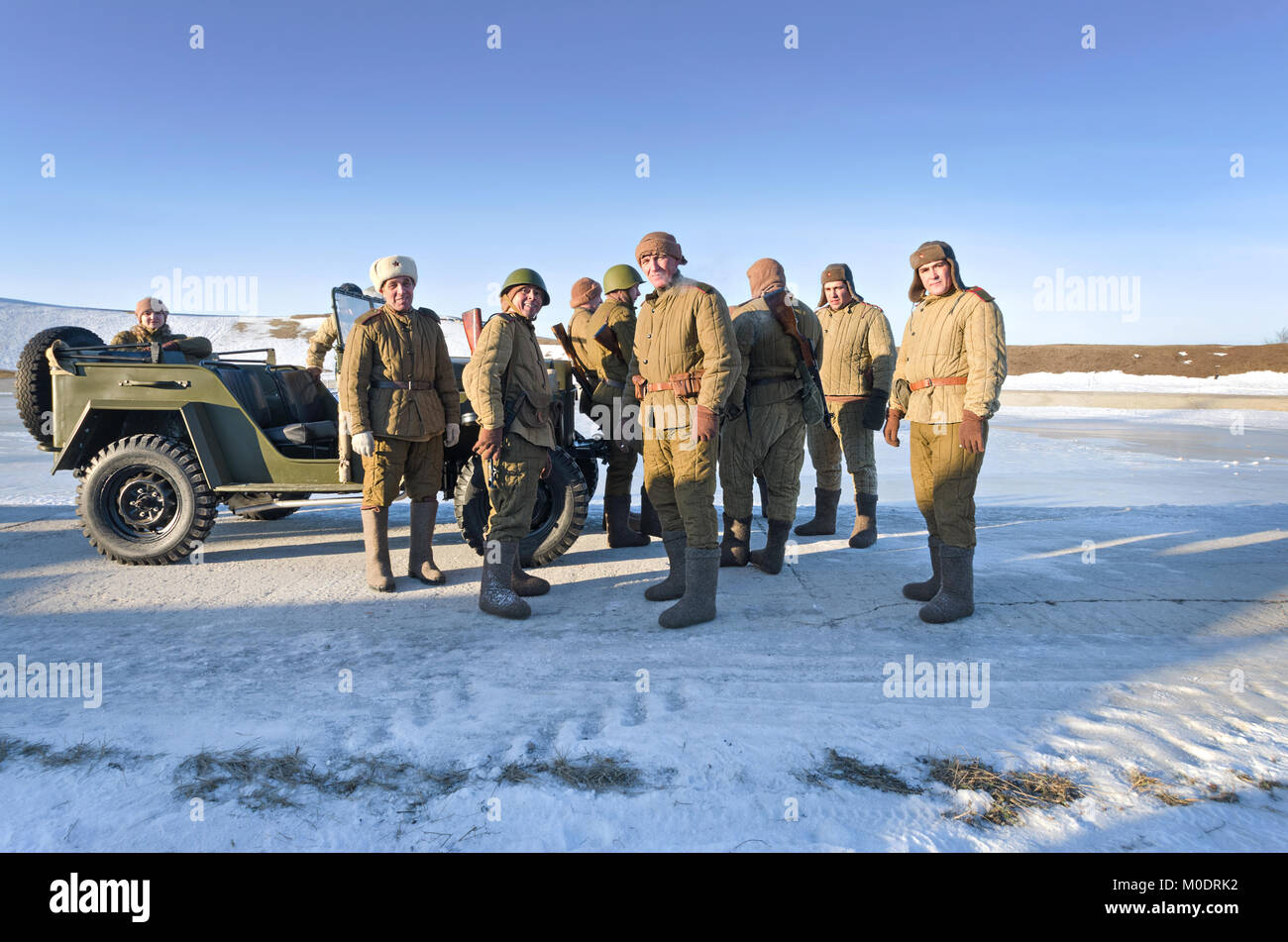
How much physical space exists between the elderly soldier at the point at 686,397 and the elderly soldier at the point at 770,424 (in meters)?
0.71

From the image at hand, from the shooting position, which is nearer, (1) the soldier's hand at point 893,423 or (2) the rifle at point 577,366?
(1) the soldier's hand at point 893,423

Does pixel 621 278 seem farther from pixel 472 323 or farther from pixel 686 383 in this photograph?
pixel 686 383

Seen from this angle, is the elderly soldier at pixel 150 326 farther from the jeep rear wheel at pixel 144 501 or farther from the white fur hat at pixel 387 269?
the white fur hat at pixel 387 269

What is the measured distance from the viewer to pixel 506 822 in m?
2.09

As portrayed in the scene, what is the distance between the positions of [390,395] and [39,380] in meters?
3.05

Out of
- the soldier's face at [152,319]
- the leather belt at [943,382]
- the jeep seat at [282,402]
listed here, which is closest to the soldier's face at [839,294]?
the leather belt at [943,382]

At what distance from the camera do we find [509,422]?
416 centimetres

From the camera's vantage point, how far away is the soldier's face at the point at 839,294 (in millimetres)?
6074

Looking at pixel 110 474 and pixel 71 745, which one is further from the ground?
pixel 110 474

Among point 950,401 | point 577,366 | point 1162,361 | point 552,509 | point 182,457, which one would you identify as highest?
point 1162,361

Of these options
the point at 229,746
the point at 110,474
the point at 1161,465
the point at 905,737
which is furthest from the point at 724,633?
the point at 1161,465

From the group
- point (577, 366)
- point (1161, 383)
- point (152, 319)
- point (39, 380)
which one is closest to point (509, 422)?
point (577, 366)

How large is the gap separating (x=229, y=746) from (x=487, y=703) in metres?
0.84
